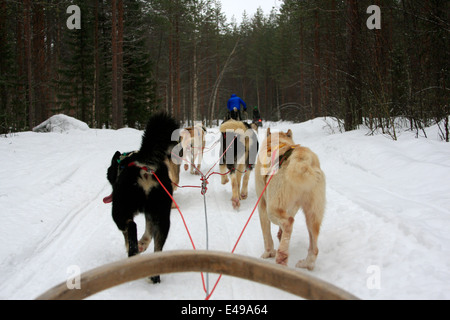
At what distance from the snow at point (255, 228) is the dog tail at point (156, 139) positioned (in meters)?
1.32

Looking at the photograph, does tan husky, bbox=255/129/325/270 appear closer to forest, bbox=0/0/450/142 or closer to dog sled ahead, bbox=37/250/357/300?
dog sled ahead, bbox=37/250/357/300

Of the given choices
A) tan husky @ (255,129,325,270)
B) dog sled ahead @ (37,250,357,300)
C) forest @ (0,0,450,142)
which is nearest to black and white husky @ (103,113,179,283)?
tan husky @ (255,129,325,270)

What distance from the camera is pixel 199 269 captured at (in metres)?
1.48

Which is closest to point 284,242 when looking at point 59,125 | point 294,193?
point 294,193

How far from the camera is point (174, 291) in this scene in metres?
2.59

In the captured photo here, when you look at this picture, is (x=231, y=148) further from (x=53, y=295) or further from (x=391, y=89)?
(x=391, y=89)

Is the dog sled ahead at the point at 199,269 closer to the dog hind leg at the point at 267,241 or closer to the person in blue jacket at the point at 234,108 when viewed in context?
the dog hind leg at the point at 267,241

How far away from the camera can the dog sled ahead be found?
1.23 metres

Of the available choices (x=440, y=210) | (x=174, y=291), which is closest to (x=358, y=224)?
(x=440, y=210)

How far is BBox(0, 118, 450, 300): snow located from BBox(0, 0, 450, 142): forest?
6.90 feet

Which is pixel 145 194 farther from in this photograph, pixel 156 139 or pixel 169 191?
pixel 156 139

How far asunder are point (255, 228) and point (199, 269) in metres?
2.86

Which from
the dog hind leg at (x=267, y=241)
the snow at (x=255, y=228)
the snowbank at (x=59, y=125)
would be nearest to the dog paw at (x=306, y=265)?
the snow at (x=255, y=228)
